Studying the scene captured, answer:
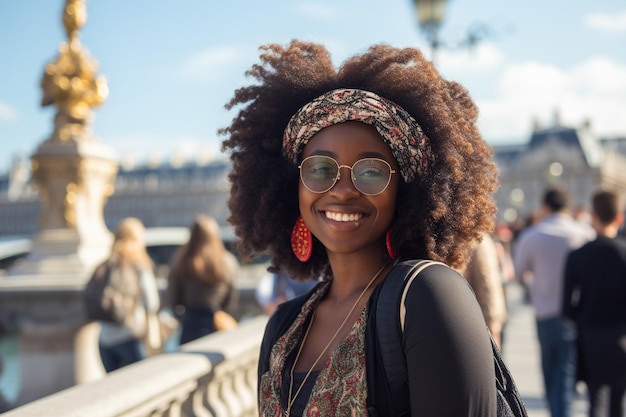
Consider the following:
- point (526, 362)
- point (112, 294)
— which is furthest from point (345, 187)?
point (526, 362)

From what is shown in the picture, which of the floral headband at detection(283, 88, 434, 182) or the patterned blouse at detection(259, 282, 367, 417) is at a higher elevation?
the floral headband at detection(283, 88, 434, 182)

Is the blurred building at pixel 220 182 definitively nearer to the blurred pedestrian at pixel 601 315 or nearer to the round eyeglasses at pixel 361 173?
the blurred pedestrian at pixel 601 315

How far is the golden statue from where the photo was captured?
7531 millimetres

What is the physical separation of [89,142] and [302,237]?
239 inches

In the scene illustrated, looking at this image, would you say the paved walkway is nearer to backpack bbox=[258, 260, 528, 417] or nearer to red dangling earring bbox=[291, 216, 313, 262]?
red dangling earring bbox=[291, 216, 313, 262]

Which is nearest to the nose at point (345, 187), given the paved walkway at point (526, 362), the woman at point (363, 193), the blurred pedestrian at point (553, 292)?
the woman at point (363, 193)

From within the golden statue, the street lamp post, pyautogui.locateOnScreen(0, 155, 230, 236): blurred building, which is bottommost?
pyautogui.locateOnScreen(0, 155, 230, 236): blurred building

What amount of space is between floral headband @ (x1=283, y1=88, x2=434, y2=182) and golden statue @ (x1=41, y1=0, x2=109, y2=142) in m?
6.28

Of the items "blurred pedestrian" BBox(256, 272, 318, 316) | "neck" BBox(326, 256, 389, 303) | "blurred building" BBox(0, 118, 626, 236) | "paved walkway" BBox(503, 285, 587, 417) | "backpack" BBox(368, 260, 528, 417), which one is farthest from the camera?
"blurred building" BBox(0, 118, 626, 236)

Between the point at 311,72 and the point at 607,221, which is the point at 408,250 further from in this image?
the point at 607,221

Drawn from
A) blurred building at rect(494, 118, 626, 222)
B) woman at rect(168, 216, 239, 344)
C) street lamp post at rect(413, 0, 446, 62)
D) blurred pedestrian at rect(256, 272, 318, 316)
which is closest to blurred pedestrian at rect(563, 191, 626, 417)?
blurred pedestrian at rect(256, 272, 318, 316)

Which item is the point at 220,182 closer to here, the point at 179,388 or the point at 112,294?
the point at 112,294

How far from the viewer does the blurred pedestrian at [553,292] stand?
472 centimetres

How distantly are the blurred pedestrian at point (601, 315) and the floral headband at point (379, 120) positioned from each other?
9.25ft
